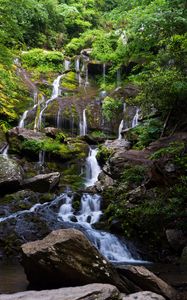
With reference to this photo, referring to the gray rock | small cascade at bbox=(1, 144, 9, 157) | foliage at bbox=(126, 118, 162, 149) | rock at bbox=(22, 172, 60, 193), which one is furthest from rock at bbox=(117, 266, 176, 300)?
small cascade at bbox=(1, 144, 9, 157)

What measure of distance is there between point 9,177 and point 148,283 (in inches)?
318

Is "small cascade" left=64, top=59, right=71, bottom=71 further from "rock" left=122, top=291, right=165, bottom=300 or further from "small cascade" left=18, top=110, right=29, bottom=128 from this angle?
"rock" left=122, top=291, right=165, bottom=300

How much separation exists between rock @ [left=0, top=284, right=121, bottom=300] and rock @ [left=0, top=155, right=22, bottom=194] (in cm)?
802

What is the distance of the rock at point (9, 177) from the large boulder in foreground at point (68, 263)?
674 centimetres

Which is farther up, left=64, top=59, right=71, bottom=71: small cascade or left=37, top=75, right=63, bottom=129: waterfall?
left=64, top=59, right=71, bottom=71: small cascade

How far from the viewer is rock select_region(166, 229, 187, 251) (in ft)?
29.8

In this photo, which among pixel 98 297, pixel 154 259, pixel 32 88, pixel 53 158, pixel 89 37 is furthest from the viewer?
pixel 89 37

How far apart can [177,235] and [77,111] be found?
1195 cm

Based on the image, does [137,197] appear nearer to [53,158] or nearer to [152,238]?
[152,238]

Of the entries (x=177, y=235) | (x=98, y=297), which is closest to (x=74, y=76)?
(x=177, y=235)

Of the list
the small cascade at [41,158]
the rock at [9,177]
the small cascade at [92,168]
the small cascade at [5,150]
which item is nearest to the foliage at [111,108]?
the small cascade at [92,168]

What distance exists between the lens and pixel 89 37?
28125 mm

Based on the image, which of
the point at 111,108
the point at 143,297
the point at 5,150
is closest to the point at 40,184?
the point at 5,150

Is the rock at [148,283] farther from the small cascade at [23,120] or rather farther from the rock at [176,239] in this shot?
the small cascade at [23,120]
